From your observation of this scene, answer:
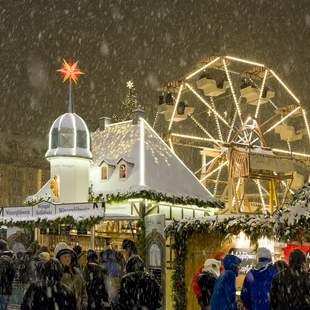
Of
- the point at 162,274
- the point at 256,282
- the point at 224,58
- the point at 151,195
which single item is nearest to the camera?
the point at 256,282

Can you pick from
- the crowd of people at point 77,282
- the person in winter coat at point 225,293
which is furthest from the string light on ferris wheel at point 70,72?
the person in winter coat at point 225,293

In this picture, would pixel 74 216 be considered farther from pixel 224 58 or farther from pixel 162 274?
pixel 224 58

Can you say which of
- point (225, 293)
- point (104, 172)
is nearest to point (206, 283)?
point (225, 293)

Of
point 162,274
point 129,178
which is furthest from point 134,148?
point 162,274

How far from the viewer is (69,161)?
2181cm

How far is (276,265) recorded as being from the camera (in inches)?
316

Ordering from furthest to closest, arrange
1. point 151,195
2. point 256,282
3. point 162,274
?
1. point 151,195
2. point 162,274
3. point 256,282

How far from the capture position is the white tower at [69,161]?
21.6 metres

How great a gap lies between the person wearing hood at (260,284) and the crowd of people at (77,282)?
1.68 meters

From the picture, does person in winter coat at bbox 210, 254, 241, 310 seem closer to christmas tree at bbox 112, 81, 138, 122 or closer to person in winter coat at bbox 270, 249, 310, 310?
person in winter coat at bbox 270, 249, 310, 310

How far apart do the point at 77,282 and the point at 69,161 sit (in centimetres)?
1282

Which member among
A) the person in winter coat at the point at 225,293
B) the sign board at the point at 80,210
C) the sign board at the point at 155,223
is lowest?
the person in winter coat at the point at 225,293

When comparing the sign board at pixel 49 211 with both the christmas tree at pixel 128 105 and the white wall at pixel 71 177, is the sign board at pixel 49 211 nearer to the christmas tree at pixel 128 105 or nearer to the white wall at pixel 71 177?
the white wall at pixel 71 177

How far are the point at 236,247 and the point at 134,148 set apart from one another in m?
10.4
